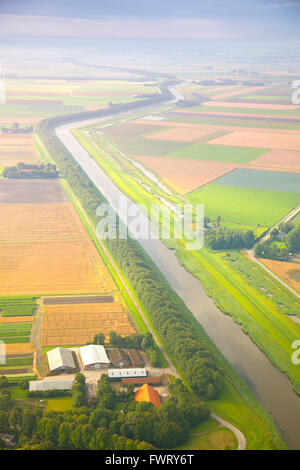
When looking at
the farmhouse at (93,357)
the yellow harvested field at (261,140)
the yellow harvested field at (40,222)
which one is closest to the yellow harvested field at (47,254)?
the yellow harvested field at (40,222)

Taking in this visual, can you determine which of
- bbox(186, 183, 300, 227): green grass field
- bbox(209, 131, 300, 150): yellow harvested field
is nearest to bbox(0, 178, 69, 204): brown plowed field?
bbox(186, 183, 300, 227): green grass field

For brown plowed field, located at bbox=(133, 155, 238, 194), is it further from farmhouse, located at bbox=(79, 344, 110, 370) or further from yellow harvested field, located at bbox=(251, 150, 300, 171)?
farmhouse, located at bbox=(79, 344, 110, 370)

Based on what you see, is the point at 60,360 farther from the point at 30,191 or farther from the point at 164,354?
the point at 30,191

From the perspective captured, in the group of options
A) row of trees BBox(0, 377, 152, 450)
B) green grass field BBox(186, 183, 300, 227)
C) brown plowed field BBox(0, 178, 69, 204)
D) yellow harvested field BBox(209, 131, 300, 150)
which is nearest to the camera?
row of trees BBox(0, 377, 152, 450)

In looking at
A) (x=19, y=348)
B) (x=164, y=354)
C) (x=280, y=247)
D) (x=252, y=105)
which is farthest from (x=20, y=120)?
(x=164, y=354)

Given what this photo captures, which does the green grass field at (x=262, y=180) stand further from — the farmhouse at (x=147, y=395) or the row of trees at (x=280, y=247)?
the farmhouse at (x=147, y=395)
